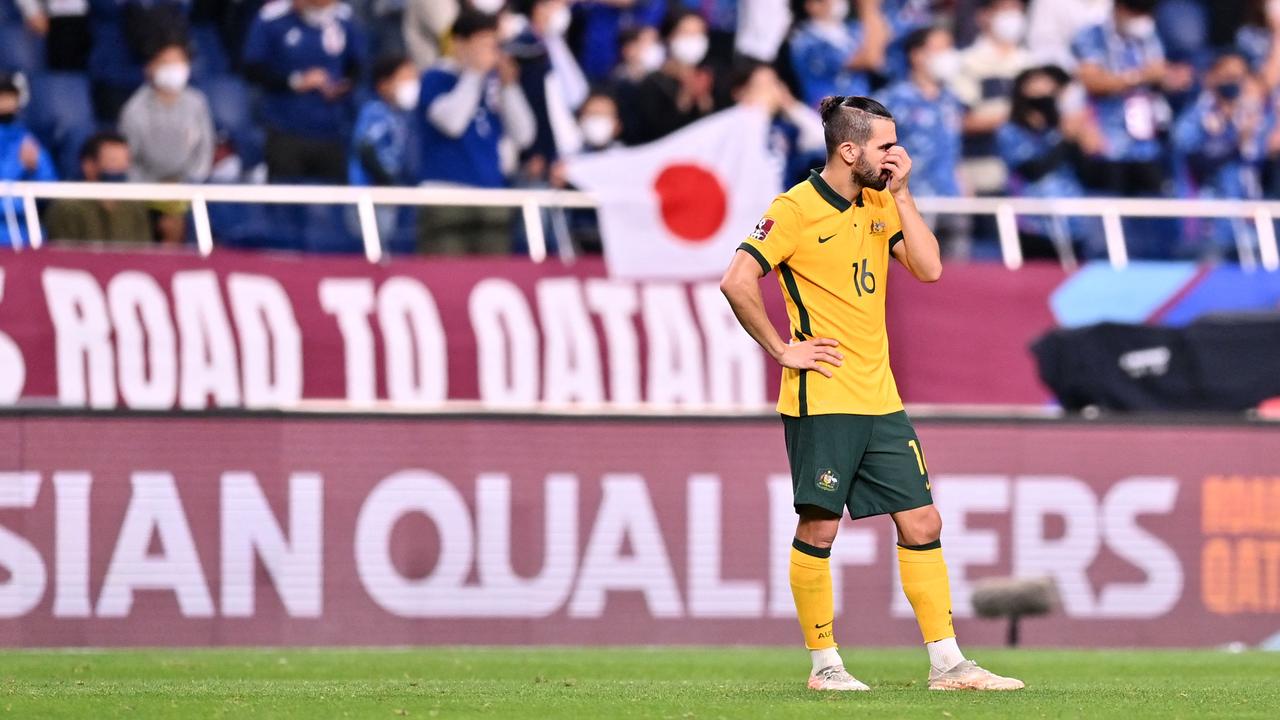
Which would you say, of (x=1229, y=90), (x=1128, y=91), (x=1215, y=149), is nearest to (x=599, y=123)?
(x=1128, y=91)

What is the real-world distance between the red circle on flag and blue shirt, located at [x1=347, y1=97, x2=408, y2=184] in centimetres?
202

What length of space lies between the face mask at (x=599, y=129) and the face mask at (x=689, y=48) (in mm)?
1052

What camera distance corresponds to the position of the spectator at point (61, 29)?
615 inches

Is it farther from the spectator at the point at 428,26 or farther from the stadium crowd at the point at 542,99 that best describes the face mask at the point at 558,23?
the spectator at the point at 428,26

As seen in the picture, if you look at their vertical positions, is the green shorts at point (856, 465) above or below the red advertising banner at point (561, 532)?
above

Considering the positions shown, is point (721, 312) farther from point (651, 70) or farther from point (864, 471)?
point (864, 471)

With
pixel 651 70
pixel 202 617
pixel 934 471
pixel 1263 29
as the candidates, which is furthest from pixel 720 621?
pixel 1263 29

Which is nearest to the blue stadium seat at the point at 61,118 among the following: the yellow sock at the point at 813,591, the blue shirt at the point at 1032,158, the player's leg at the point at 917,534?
the blue shirt at the point at 1032,158

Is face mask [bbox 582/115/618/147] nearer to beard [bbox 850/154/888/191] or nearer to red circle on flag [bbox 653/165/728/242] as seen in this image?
red circle on flag [bbox 653/165/728/242]

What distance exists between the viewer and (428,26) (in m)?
16.2

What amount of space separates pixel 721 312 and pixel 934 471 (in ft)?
5.98

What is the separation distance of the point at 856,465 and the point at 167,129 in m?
7.84

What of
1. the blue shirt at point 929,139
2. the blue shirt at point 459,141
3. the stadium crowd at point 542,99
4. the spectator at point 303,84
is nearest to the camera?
the stadium crowd at point 542,99

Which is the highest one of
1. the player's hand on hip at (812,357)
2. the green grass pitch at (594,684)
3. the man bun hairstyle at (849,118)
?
the man bun hairstyle at (849,118)
